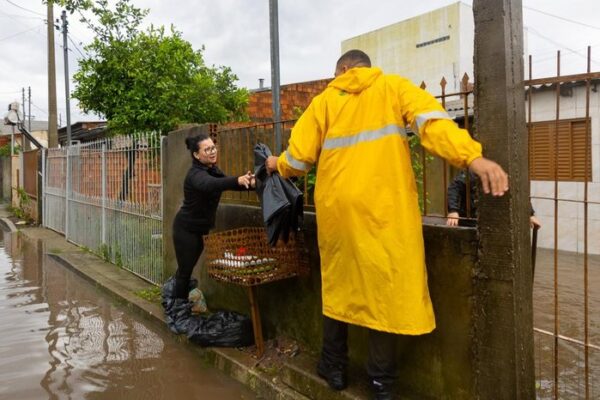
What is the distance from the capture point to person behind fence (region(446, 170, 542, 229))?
3.09 m

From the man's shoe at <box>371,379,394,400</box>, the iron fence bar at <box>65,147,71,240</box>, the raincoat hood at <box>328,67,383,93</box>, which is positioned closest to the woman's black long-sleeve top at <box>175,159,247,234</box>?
the raincoat hood at <box>328,67,383,93</box>

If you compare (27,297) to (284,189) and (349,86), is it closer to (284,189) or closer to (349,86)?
(284,189)

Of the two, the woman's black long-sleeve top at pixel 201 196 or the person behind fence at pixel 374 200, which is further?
the woman's black long-sleeve top at pixel 201 196

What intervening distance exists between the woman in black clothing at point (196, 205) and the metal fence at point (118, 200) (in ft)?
6.03

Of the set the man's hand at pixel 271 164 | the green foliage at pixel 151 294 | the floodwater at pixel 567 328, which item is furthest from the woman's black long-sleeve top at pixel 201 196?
the floodwater at pixel 567 328

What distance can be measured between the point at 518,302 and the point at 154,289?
5086 mm

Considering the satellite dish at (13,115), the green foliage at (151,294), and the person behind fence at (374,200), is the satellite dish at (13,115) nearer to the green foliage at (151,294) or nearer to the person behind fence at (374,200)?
the green foliage at (151,294)

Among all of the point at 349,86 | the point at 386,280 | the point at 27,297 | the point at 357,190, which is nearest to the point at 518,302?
the point at 386,280

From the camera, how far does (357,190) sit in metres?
2.88

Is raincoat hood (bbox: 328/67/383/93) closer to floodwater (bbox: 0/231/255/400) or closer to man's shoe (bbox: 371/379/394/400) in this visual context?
man's shoe (bbox: 371/379/394/400)

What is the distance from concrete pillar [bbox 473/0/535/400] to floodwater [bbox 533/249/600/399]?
314 mm

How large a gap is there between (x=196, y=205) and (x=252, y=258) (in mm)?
977

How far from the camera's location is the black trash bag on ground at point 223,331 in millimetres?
4562

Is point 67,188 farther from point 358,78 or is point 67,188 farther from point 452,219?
point 452,219
